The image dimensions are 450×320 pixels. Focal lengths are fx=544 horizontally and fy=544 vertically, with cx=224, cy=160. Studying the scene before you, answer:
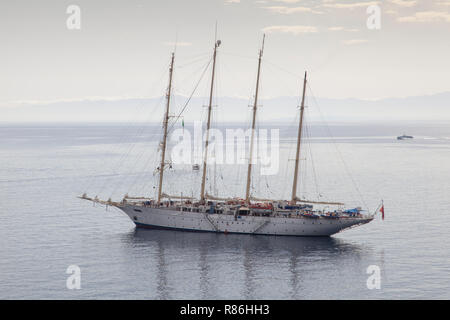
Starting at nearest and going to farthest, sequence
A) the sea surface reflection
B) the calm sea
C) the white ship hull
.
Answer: the calm sea < the sea surface reflection < the white ship hull

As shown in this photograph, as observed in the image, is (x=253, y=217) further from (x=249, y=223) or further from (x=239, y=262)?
(x=239, y=262)

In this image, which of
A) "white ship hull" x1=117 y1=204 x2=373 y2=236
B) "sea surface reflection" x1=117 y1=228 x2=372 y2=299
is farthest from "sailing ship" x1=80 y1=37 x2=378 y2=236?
"sea surface reflection" x1=117 y1=228 x2=372 y2=299

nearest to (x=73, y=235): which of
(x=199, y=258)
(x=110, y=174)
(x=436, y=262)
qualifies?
(x=199, y=258)

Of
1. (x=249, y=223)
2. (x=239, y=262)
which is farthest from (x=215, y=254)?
(x=249, y=223)

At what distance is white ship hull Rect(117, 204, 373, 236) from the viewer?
2955 inches

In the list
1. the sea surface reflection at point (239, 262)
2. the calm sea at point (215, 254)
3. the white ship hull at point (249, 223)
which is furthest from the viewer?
the white ship hull at point (249, 223)

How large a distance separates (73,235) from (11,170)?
86767 mm

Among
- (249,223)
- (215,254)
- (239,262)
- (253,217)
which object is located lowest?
(239,262)

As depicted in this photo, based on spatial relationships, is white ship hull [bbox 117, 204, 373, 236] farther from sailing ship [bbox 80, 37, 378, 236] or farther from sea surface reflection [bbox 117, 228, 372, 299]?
sea surface reflection [bbox 117, 228, 372, 299]

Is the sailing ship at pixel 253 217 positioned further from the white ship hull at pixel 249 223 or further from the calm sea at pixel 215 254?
the calm sea at pixel 215 254

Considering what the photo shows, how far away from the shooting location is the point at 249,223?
250 feet

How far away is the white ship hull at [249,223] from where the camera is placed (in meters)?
75.1

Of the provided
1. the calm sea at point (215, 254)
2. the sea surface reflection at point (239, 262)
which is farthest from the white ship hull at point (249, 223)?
the calm sea at point (215, 254)
